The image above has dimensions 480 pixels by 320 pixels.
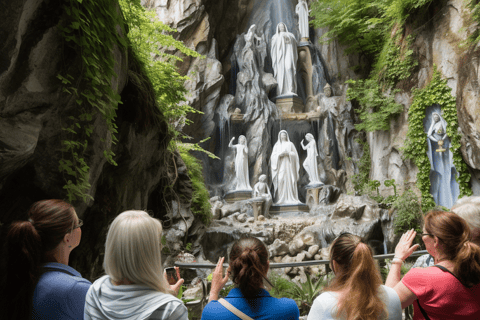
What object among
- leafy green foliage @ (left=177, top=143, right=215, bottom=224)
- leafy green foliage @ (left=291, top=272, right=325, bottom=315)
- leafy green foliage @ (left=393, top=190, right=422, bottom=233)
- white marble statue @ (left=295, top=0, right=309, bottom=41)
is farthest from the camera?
white marble statue @ (left=295, top=0, right=309, bottom=41)

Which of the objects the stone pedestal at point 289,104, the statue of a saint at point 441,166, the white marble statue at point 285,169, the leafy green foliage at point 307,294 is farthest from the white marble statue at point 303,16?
the leafy green foliage at point 307,294

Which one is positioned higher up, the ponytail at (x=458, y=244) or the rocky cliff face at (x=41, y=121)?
the rocky cliff face at (x=41, y=121)

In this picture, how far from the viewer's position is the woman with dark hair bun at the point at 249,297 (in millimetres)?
1562

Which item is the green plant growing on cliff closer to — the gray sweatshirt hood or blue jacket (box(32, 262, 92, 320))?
blue jacket (box(32, 262, 92, 320))

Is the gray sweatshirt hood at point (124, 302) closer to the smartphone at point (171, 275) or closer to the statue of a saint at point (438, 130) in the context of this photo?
the smartphone at point (171, 275)

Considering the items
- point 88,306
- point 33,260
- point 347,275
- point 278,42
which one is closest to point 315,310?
point 347,275

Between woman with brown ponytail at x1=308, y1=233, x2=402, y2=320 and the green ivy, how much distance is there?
10870 millimetres

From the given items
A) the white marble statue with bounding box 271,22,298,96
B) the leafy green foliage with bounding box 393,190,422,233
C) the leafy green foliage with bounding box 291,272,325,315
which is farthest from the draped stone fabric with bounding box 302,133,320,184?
the leafy green foliage with bounding box 291,272,325,315

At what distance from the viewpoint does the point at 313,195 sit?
1516cm

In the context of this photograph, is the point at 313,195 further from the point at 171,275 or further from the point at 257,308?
the point at 257,308

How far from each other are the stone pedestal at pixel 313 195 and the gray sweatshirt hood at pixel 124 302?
13959mm

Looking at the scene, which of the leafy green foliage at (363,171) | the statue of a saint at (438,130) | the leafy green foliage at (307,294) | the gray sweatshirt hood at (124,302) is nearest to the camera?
the gray sweatshirt hood at (124,302)

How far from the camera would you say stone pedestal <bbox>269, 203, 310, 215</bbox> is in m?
14.7

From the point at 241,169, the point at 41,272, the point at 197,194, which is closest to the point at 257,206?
the point at 241,169
